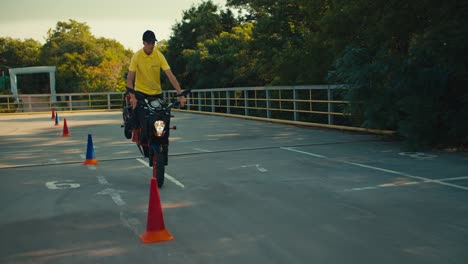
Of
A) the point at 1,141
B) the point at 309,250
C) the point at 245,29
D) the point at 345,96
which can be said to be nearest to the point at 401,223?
the point at 309,250

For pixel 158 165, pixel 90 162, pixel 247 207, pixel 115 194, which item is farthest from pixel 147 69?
pixel 90 162

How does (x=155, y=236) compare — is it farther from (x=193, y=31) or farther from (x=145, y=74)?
(x=193, y=31)

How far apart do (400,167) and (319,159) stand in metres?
1.83

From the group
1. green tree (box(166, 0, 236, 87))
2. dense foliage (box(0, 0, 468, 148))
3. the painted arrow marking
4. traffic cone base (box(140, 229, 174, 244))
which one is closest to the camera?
traffic cone base (box(140, 229, 174, 244))

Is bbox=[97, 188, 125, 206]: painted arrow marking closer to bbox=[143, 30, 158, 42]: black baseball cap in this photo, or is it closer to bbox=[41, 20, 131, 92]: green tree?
bbox=[143, 30, 158, 42]: black baseball cap

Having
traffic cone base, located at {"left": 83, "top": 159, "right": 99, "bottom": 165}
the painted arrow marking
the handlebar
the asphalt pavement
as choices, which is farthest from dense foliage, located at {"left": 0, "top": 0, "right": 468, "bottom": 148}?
the painted arrow marking

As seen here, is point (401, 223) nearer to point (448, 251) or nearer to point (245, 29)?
point (448, 251)

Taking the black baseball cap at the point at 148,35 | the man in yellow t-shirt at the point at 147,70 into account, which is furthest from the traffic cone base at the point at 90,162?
the black baseball cap at the point at 148,35

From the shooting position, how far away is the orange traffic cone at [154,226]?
552 cm

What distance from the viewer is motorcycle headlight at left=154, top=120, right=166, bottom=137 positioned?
8406 millimetres

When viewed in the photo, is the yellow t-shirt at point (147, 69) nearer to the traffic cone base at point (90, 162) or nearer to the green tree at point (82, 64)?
the traffic cone base at point (90, 162)

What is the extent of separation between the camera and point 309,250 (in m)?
5.13

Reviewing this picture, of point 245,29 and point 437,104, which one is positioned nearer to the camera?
point 437,104

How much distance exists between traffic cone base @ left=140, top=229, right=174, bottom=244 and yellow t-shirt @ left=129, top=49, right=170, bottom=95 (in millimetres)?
3701
